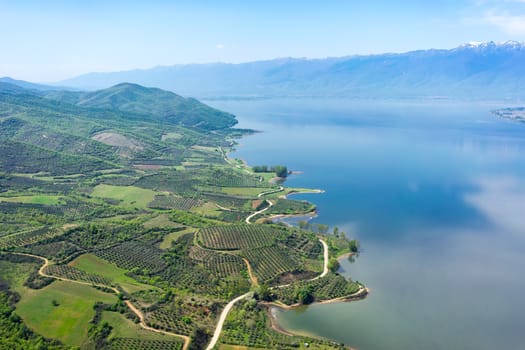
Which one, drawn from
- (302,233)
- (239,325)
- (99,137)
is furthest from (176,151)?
Result: (239,325)

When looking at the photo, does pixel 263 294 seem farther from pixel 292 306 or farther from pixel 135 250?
pixel 135 250

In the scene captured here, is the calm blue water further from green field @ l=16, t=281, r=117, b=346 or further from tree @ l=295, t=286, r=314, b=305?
green field @ l=16, t=281, r=117, b=346

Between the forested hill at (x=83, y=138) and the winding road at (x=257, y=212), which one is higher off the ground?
the forested hill at (x=83, y=138)

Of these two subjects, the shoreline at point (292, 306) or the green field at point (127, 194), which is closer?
the shoreline at point (292, 306)

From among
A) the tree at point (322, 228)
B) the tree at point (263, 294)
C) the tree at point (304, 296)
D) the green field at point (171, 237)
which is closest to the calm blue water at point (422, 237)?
the tree at point (304, 296)

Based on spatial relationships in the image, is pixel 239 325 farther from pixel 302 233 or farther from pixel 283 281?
pixel 302 233

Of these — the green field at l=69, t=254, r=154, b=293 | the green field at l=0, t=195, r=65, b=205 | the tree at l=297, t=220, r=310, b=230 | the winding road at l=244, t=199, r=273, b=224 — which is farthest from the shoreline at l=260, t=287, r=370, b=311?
the green field at l=0, t=195, r=65, b=205

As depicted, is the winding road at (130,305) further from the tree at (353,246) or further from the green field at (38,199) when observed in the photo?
the tree at (353,246)

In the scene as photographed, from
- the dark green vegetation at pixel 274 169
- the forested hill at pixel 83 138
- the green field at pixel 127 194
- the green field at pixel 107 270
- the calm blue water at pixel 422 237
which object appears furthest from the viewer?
the forested hill at pixel 83 138
